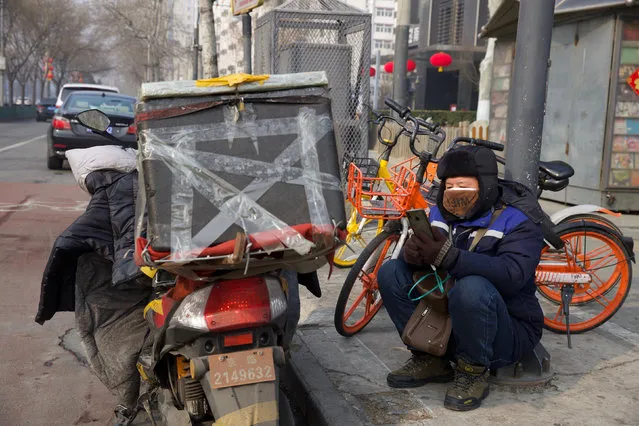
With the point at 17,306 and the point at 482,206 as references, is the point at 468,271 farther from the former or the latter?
the point at 17,306

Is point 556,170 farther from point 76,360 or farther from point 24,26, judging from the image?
point 24,26

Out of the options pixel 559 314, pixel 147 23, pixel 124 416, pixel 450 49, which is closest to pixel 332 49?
pixel 559 314

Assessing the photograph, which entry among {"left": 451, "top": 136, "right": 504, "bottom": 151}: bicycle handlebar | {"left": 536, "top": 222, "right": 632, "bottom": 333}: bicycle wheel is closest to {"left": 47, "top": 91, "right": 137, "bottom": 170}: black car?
{"left": 451, "top": 136, "right": 504, "bottom": 151}: bicycle handlebar

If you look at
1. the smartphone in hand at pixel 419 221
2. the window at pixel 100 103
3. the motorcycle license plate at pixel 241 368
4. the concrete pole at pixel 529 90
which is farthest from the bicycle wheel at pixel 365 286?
the window at pixel 100 103

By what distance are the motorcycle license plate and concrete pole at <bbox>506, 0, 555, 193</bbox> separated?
2.44 meters

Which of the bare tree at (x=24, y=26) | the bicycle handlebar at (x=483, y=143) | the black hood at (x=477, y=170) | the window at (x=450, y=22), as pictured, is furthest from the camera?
the bare tree at (x=24, y=26)

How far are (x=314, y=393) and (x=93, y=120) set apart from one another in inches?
69.7

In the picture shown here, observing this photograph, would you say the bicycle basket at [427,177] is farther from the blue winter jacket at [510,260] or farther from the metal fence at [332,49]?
the metal fence at [332,49]

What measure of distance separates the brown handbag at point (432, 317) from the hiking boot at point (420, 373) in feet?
0.42

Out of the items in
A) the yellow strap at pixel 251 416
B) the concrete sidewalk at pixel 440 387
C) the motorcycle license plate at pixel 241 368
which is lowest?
the concrete sidewalk at pixel 440 387

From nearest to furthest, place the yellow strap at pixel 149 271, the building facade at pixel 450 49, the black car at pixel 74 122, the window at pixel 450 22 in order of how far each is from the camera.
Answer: the yellow strap at pixel 149 271 → the black car at pixel 74 122 → the building facade at pixel 450 49 → the window at pixel 450 22

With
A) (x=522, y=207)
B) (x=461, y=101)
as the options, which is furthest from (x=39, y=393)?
(x=461, y=101)

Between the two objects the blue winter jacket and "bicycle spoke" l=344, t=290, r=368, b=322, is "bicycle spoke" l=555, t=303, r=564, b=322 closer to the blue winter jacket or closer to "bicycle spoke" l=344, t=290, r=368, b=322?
the blue winter jacket

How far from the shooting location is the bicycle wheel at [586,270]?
15.1 ft
